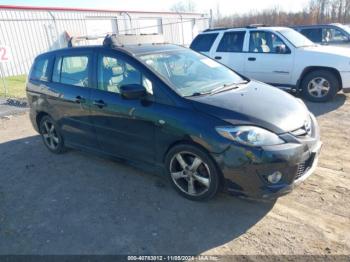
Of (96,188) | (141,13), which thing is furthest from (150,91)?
(141,13)

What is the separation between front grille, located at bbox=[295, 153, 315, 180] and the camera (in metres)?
3.06

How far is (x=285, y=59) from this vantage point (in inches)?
290

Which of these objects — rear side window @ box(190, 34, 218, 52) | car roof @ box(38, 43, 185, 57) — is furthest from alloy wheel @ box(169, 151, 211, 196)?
rear side window @ box(190, 34, 218, 52)

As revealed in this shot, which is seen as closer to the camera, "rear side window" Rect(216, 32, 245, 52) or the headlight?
the headlight

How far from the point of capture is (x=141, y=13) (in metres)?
24.9

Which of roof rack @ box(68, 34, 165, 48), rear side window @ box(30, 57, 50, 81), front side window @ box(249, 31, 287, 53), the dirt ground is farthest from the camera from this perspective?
front side window @ box(249, 31, 287, 53)

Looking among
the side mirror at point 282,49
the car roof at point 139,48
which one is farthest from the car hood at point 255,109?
the side mirror at point 282,49

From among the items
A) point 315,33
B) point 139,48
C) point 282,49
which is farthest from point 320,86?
point 315,33

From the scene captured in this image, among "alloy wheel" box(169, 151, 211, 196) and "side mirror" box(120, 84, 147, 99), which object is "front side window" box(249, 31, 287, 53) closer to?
"side mirror" box(120, 84, 147, 99)

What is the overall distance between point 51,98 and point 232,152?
10.5 feet

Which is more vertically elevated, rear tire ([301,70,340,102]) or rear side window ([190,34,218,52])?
rear side window ([190,34,218,52])

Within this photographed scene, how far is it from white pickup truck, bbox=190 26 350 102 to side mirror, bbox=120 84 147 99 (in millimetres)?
5045

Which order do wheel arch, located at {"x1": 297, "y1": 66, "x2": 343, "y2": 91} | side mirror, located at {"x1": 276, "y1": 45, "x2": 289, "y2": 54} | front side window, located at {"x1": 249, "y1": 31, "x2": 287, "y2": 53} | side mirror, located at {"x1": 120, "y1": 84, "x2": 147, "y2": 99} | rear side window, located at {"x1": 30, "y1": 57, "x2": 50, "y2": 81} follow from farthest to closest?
front side window, located at {"x1": 249, "y1": 31, "x2": 287, "y2": 53}
side mirror, located at {"x1": 276, "y1": 45, "x2": 289, "y2": 54}
wheel arch, located at {"x1": 297, "y1": 66, "x2": 343, "y2": 91}
rear side window, located at {"x1": 30, "y1": 57, "x2": 50, "y2": 81}
side mirror, located at {"x1": 120, "y1": 84, "x2": 147, "y2": 99}

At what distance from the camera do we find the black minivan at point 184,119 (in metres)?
→ 2.97
